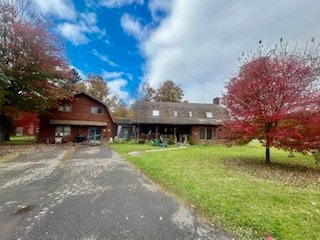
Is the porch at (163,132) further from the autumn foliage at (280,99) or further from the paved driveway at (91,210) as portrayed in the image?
the paved driveway at (91,210)

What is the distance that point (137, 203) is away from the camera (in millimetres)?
5805

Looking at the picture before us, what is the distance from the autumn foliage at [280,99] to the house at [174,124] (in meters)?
16.2

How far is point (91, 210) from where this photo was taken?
525 cm

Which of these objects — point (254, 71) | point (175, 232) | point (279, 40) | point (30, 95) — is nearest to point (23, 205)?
point (175, 232)

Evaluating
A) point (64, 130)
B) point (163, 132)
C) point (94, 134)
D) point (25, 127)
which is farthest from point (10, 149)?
point (25, 127)

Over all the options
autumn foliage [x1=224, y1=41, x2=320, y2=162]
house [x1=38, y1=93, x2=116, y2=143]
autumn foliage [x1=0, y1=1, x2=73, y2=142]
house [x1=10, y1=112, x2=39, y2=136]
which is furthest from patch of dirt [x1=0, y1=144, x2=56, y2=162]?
house [x1=10, y1=112, x2=39, y2=136]

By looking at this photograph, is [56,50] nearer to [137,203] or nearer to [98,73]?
[137,203]

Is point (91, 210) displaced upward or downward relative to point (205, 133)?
downward

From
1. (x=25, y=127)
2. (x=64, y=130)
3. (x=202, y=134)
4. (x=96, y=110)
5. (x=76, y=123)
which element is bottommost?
(x=202, y=134)

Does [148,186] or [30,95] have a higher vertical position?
[30,95]

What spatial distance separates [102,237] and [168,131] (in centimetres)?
2564

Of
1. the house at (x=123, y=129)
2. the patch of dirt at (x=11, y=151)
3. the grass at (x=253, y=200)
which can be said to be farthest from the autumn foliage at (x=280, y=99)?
the house at (x=123, y=129)

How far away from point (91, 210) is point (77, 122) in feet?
77.8

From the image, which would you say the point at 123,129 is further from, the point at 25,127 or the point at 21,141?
the point at 25,127
